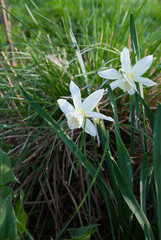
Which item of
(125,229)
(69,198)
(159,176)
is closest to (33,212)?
(69,198)

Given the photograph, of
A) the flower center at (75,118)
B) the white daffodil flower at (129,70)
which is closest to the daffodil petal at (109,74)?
the white daffodil flower at (129,70)

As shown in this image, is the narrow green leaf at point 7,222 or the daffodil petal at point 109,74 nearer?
the narrow green leaf at point 7,222

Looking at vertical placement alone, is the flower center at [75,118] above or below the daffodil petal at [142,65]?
below

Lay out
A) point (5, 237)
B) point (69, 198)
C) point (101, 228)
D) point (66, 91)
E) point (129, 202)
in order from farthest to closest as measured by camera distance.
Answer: point (66, 91) → point (69, 198) → point (101, 228) → point (129, 202) → point (5, 237)

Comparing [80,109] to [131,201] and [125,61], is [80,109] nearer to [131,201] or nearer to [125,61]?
[125,61]

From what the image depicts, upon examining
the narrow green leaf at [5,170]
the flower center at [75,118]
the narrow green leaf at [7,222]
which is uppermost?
the flower center at [75,118]

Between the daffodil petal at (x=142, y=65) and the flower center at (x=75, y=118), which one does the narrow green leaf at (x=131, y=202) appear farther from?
the daffodil petal at (x=142, y=65)

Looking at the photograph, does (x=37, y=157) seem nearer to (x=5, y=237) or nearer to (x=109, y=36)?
(x=5, y=237)
